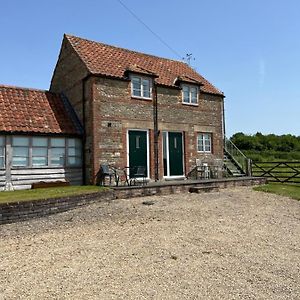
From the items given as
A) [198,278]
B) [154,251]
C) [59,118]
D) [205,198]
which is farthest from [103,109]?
[198,278]

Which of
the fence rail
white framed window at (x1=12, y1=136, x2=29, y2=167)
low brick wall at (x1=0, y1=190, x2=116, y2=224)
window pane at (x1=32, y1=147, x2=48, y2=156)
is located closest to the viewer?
low brick wall at (x1=0, y1=190, x2=116, y2=224)

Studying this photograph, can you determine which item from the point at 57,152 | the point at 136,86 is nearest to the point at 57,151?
the point at 57,152

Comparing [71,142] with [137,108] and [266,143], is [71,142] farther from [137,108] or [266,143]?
[266,143]

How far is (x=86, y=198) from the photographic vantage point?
12391 millimetres

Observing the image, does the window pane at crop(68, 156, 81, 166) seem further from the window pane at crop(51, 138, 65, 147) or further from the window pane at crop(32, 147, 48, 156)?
the window pane at crop(32, 147, 48, 156)

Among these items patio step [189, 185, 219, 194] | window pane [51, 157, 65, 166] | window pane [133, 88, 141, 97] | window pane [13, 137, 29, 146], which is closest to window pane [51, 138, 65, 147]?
window pane [51, 157, 65, 166]

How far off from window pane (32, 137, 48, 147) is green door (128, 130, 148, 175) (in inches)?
166

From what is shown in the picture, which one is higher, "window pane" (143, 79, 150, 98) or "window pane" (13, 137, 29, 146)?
"window pane" (143, 79, 150, 98)

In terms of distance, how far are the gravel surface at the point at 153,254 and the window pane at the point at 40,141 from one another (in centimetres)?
497

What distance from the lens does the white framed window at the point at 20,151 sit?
14742 mm

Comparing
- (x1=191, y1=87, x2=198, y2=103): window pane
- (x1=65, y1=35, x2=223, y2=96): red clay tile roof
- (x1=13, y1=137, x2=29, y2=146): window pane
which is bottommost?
(x1=13, y1=137, x2=29, y2=146): window pane

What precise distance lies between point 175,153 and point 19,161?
858 cm

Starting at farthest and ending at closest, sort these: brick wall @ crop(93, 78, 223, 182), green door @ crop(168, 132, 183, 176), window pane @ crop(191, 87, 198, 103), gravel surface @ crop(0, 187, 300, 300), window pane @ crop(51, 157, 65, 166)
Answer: window pane @ crop(191, 87, 198, 103) → green door @ crop(168, 132, 183, 176) → brick wall @ crop(93, 78, 223, 182) → window pane @ crop(51, 157, 65, 166) → gravel surface @ crop(0, 187, 300, 300)

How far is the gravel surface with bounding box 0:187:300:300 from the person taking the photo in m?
5.09
